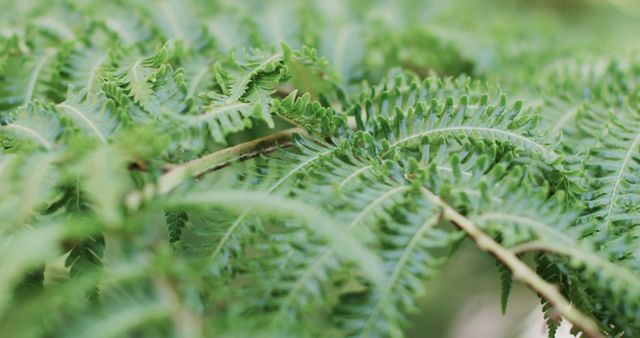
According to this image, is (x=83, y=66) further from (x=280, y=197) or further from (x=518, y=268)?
(x=518, y=268)

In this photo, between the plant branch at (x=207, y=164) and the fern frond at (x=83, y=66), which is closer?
the plant branch at (x=207, y=164)

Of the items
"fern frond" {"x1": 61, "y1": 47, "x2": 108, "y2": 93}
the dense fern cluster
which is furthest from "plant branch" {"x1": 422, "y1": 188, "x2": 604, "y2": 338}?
"fern frond" {"x1": 61, "y1": 47, "x2": 108, "y2": 93}

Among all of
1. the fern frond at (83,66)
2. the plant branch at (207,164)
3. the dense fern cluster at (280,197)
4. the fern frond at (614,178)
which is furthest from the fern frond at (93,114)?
the fern frond at (614,178)

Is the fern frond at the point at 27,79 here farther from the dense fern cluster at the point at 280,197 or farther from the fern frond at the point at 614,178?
the fern frond at the point at 614,178

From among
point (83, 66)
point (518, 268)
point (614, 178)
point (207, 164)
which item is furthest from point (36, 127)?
point (614, 178)

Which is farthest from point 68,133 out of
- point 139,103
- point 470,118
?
point 470,118

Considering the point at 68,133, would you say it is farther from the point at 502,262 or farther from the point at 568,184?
the point at 568,184
